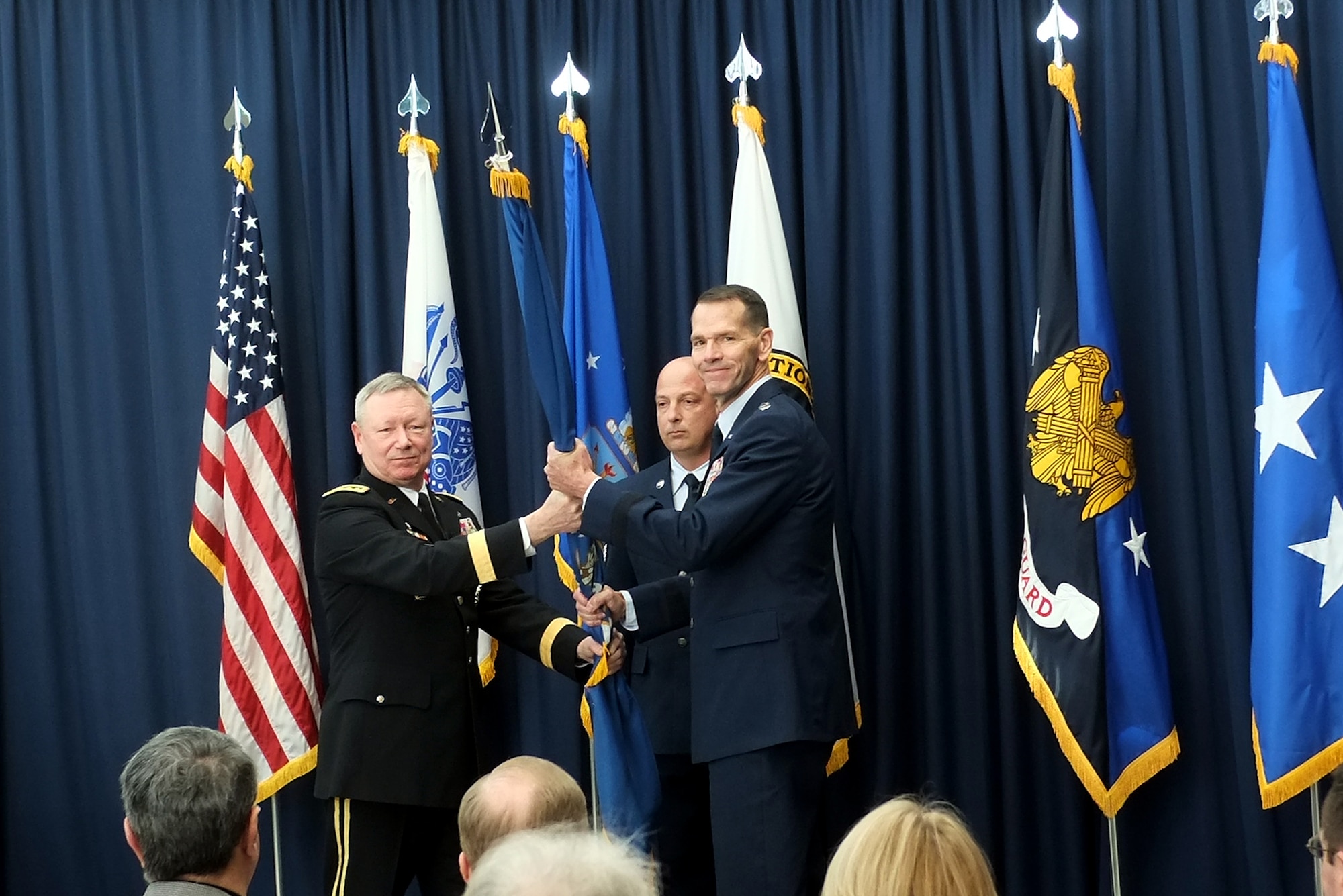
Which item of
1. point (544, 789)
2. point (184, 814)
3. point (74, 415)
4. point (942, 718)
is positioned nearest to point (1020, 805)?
point (942, 718)

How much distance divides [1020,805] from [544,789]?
2.65 m

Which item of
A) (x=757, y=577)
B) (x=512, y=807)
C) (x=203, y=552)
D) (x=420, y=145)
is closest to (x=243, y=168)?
(x=420, y=145)

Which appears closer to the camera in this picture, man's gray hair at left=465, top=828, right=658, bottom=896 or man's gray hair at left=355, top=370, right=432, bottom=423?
man's gray hair at left=465, top=828, right=658, bottom=896

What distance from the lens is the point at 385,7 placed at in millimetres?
4762

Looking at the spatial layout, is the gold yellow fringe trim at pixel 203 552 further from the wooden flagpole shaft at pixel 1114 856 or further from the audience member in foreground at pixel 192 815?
the wooden flagpole shaft at pixel 1114 856

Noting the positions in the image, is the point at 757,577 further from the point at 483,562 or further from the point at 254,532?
the point at 254,532

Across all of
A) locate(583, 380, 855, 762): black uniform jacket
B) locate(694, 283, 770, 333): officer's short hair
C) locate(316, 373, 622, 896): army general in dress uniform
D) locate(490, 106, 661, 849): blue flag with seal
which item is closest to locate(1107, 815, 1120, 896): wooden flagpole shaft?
locate(583, 380, 855, 762): black uniform jacket

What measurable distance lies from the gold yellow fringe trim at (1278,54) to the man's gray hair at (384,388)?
8.03 feet

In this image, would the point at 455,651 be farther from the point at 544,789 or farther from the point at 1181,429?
the point at 1181,429

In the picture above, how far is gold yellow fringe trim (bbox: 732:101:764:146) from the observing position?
14.3 feet

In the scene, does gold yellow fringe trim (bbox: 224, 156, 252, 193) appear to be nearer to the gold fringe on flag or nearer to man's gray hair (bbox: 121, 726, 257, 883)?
the gold fringe on flag

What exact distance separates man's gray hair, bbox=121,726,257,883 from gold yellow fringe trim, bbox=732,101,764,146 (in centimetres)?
277

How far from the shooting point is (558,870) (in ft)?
4.08

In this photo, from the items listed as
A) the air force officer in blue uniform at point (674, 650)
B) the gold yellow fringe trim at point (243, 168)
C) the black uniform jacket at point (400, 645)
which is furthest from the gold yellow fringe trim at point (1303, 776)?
the gold yellow fringe trim at point (243, 168)
